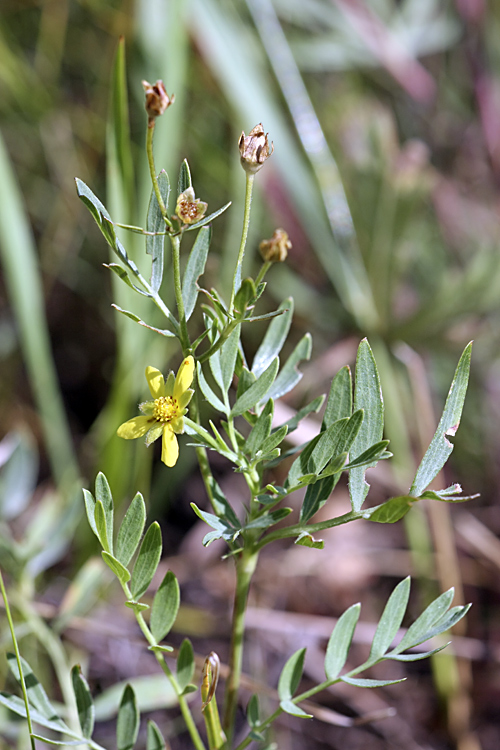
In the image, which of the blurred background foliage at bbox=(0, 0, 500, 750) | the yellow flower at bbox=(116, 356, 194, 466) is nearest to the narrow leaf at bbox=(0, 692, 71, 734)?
the yellow flower at bbox=(116, 356, 194, 466)

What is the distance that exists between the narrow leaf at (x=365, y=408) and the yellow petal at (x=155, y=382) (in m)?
0.13

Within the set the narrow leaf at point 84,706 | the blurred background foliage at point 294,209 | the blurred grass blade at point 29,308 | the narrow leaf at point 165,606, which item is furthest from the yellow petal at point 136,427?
the blurred grass blade at point 29,308

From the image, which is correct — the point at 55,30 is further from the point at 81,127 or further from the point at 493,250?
the point at 493,250

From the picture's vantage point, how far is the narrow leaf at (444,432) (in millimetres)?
404

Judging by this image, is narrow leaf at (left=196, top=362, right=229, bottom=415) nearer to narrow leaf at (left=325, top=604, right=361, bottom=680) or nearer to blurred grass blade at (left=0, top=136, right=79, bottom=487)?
narrow leaf at (left=325, top=604, right=361, bottom=680)

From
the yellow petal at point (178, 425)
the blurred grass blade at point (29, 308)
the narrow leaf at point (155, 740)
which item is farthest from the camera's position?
the blurred grass blade at point (29, 308)

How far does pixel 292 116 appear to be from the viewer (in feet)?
4.36

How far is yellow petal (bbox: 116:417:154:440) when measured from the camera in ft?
1.39

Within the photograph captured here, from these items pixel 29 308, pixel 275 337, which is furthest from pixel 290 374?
pixel 29 308

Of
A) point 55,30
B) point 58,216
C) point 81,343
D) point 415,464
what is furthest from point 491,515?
point 55,30

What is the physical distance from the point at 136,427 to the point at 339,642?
Result: 0.23 meters

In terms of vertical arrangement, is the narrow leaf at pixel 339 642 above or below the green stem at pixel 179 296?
below

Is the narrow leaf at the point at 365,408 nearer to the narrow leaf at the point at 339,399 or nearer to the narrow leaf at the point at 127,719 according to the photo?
the narrow leaf at the point at 339,399

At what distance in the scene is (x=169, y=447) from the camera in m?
0.40
